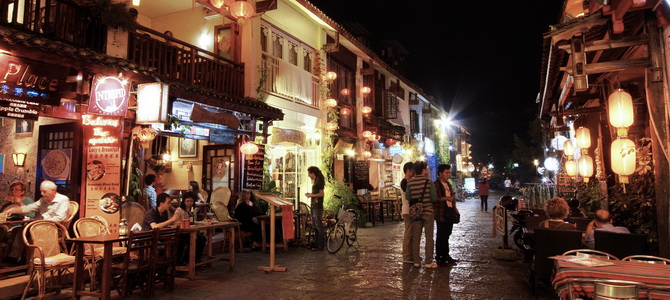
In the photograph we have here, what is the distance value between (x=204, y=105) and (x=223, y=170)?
2.90 m

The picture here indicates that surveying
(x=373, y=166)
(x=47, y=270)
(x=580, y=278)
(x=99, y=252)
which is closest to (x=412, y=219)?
(x=580, y=278)

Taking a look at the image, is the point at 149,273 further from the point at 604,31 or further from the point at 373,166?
the point at 373,166

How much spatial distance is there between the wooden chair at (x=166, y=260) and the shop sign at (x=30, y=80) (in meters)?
3.29

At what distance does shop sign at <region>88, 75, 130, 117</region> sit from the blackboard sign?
39.6 ft

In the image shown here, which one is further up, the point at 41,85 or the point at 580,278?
Answer: the point at 41,85

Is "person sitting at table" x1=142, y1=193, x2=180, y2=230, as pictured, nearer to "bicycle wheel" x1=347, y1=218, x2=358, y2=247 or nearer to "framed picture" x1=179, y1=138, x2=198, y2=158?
"bicycle wheel" x1=347, y1=218, x2=358, y2=247

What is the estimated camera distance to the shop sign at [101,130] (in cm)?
831

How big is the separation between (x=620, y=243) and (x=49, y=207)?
942cm

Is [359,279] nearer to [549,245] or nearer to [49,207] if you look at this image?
[549,245]

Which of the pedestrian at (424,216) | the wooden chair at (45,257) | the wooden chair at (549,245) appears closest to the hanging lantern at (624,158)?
the wooden chair at (549,245)

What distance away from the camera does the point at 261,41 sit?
1361 cm

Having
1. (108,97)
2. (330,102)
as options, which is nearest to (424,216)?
(108,97)

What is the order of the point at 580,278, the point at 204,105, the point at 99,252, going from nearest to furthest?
the point at 580,278 < the point at 99,252 < the point at 204,105

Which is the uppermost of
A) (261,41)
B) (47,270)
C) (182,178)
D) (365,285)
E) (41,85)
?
(261,41)
